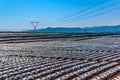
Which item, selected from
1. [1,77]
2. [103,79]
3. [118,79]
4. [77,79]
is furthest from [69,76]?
[1,77]

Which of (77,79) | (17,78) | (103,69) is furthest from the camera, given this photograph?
(103,69)

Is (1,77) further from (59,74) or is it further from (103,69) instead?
(103,69)

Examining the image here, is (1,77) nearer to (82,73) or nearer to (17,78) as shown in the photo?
(17,78)

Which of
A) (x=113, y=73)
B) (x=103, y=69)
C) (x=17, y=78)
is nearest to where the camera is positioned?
(x=17, y=78)

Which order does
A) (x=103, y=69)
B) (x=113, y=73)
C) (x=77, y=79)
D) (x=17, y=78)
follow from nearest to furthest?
(x=77, y=79) < (x=17, y=78) < (x=113, y=73) < (x=103, y=69)

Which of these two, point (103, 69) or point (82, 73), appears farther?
point (103, 69)

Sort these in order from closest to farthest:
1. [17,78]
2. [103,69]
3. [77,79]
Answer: [77,79] → [17,78] → [103,69]

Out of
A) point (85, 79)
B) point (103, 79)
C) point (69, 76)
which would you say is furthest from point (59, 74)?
point (103, 79)

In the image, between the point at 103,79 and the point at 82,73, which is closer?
the point at 103,79
